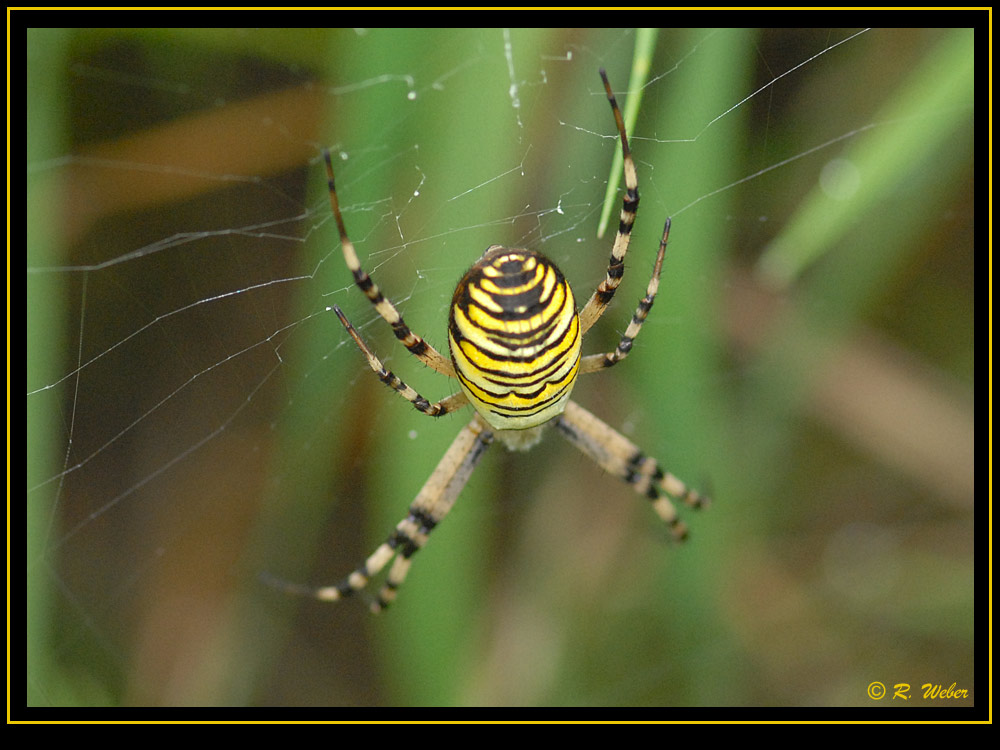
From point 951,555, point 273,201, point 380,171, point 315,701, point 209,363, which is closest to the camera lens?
point 380,171

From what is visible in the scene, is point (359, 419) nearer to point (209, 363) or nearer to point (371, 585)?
point (209, 363)

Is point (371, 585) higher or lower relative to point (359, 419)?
lower

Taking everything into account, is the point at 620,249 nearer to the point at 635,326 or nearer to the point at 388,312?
the point at 635,326

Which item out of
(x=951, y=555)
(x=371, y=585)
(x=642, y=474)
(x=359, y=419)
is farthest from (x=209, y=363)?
(x=951, y=555)

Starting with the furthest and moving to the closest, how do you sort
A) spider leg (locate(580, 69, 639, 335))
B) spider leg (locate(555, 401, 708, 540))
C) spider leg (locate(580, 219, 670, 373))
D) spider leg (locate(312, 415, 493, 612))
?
spider leg (locate(555, 401, 708, 540))
spider leg (locate(312, 415, 493, 612))
spider leg (locate(580, 219, 670, 373))
spider leg (locate(580, 69, 639, 335))

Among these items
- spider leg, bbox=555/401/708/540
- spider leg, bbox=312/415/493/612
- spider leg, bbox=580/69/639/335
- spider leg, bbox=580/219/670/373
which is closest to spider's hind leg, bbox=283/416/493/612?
spider leg, bbox=312/415/493/612

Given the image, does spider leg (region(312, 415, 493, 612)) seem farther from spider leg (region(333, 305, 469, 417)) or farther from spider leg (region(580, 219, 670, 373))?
spider leg (region(580, 219, 670, 373))

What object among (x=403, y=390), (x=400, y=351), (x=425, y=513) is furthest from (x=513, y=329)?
(x=425, y=513)
